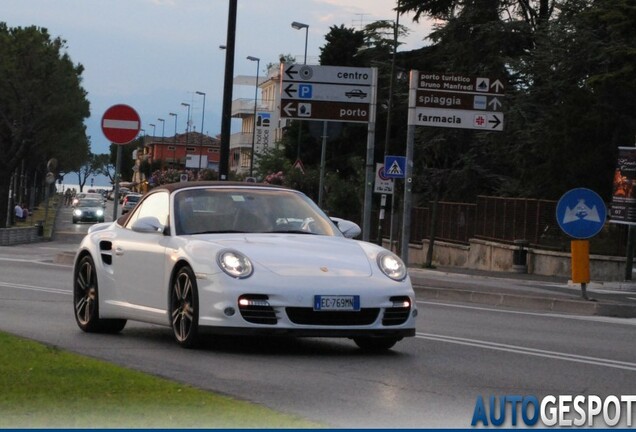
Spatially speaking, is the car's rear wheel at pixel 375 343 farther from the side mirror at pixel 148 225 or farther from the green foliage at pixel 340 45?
the green foliage at pixel 340 45

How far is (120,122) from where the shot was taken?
27.9 m

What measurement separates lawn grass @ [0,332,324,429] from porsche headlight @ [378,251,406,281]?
2731 mm

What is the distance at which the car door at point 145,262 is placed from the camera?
43.0 ft

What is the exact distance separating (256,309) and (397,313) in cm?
117

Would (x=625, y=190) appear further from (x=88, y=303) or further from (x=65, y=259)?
(x=88, y=303)

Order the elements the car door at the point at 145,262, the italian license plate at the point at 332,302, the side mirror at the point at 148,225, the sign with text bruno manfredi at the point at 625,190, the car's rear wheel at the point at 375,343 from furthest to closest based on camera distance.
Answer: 1. the sign with text bruno manfredi at the point at 625,190
2. the side mirror at the point at 148,225
3. the car door at the point at 145,262
4. the car's rear wheel at the point at 375,343
5. the italian license plate at the point at 332,302

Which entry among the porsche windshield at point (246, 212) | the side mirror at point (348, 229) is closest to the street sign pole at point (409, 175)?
the side mirror at point (348, 229)

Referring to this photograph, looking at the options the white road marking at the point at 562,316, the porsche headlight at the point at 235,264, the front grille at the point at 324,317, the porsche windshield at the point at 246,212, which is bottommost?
the white road marking at the point at 562,316

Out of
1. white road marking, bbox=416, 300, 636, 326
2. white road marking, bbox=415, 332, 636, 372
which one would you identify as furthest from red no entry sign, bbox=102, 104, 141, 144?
white road marking, bbox=415, 332, 636, 372

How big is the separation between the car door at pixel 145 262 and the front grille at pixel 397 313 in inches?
75.1

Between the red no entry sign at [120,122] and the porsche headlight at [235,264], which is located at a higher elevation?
the red no entry sign at [120,122]

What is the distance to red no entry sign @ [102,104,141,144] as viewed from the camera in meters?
27.8

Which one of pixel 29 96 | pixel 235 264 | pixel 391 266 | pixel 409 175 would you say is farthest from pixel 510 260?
pixel 29 96

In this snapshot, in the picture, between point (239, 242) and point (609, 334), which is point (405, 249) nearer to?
point (609, 334)
